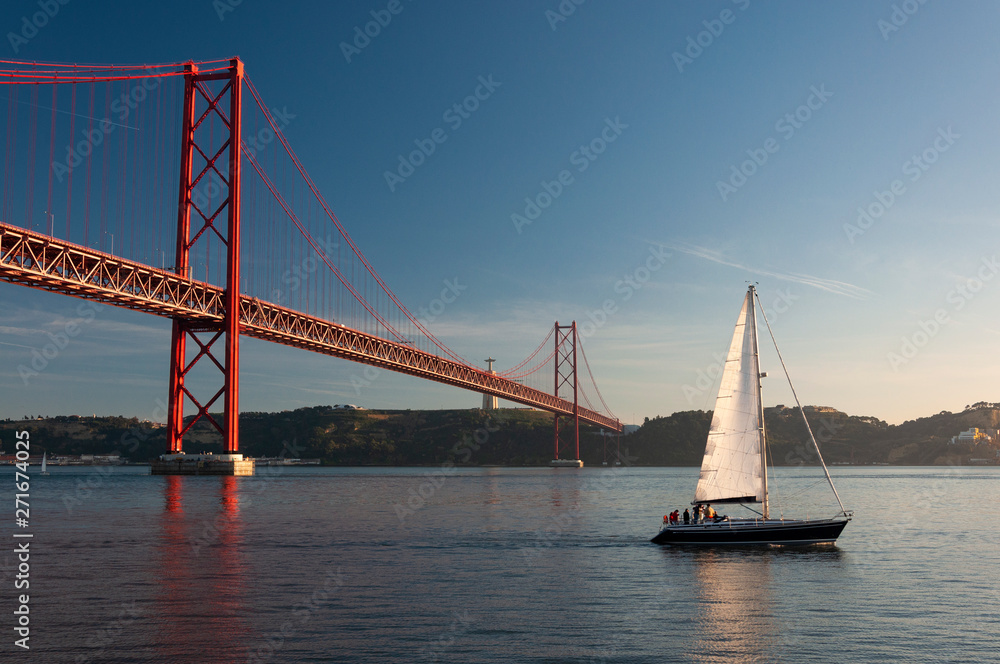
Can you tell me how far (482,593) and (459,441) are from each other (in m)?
162

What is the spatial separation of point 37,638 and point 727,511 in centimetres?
4617

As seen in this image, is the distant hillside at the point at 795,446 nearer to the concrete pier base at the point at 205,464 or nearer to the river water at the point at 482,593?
the concrete pier base at the point at 205,464

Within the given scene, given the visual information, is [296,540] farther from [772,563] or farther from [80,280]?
[80,280]

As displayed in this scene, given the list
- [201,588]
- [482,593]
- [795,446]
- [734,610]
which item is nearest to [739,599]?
[734,610]

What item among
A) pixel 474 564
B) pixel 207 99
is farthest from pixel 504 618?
pixel 207 99

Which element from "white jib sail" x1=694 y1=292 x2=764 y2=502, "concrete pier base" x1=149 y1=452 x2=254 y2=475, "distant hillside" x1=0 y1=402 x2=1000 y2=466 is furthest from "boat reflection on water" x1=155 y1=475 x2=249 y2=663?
"distant hillside" x1=0 y1=402 x2=1000 y2=466

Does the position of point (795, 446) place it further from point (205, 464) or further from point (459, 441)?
point (205, 464)

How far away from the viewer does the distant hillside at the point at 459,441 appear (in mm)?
172750

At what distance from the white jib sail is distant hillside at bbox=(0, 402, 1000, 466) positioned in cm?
14166

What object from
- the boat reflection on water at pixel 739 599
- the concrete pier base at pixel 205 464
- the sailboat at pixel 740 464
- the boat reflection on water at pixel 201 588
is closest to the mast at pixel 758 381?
the sailboat at pixel 740 464

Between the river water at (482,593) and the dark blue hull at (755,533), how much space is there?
61 centimetres

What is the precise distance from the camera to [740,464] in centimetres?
3053

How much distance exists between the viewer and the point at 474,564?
25.3m

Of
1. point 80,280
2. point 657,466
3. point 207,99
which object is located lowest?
point 657,466
